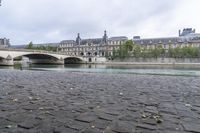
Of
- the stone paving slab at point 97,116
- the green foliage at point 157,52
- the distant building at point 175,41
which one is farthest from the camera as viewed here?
the distant building at point 175,41

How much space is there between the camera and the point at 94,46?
472 ft

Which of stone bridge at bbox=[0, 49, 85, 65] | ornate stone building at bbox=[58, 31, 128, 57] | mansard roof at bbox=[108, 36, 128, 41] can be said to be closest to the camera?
stone bridge at bbox=[0, 49, 85, 65]

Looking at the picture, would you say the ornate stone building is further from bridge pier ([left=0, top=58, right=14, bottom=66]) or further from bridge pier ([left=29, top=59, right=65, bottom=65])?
bridge pier ([left=0, top=58, right=14, bottom=66])

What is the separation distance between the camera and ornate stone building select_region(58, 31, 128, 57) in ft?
453

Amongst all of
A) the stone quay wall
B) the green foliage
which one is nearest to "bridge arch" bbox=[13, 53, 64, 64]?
the stone quay wall

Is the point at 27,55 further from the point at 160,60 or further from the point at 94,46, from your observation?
the point at 94,46

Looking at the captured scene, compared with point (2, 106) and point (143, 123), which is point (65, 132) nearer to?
point (143, 123)

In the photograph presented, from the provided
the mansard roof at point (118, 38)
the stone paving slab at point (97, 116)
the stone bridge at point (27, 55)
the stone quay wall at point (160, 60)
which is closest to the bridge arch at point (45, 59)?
the stone bridge at point (27, 55)

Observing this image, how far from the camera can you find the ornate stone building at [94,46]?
13800cm

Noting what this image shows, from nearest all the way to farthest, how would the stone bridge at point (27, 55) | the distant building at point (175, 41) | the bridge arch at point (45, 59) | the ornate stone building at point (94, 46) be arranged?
the stone bridge at point (27, 55), the bridge arch at point (45, 59), the distant building at point (175, 41), the ornate stone building at point (94, 46)

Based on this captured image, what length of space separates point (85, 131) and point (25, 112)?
248cm

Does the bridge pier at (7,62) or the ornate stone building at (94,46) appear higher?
the ornate stone building at (94,46)

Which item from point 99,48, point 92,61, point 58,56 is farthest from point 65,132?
point 99,48

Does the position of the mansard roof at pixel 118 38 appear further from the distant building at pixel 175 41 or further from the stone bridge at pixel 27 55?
the stone bridge at pixel 27 55
